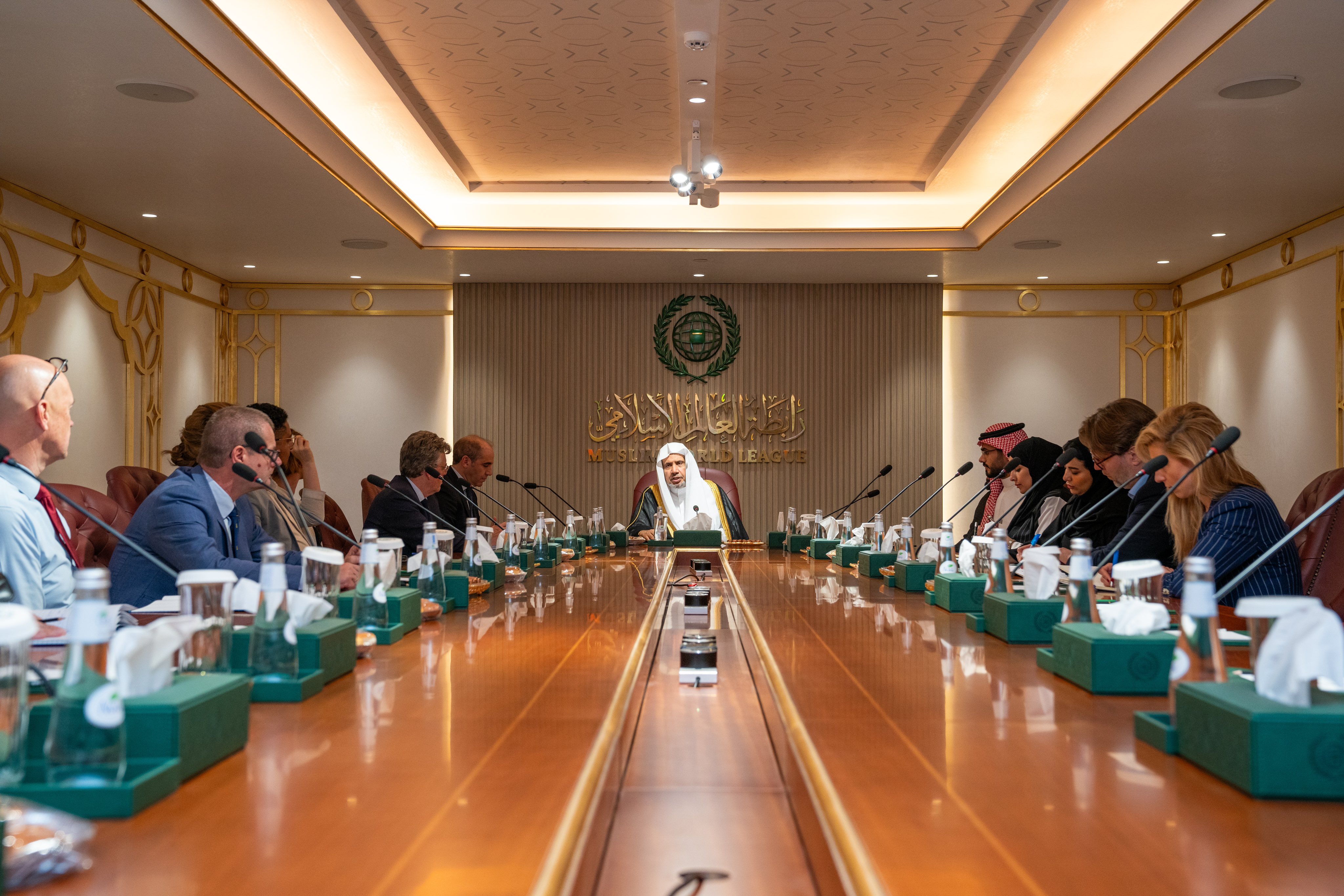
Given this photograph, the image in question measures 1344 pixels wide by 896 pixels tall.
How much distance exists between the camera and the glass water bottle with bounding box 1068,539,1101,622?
70.4 inches

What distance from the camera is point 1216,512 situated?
283cm

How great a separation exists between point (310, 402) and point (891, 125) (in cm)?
529

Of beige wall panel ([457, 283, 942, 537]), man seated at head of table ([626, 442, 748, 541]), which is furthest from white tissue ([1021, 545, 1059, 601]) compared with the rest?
beige wall panel ([457, 283, 942, 537])

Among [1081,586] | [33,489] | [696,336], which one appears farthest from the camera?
[696,336]

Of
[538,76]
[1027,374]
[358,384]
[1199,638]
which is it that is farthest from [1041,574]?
[358,384]

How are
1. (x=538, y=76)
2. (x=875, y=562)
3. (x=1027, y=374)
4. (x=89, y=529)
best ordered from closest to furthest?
(x=875, y=562), (x=89, y=529), (x=538, y=76), (x=1027, y=374)

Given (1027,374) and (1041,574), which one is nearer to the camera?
(1041,574)

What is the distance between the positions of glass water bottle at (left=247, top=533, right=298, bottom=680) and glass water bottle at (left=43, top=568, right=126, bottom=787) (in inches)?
19.4

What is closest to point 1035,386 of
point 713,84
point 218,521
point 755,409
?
point 755,409

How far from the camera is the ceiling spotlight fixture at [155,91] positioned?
3941 mm

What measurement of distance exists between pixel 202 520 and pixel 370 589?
1.19 meters

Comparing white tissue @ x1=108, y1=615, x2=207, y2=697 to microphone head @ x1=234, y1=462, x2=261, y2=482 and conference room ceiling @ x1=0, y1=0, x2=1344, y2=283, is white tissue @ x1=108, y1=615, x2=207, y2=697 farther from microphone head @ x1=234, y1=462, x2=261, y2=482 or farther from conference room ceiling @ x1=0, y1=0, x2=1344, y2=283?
conference room ceiling @ x1=0, y1=0, x2=1344, y2=283

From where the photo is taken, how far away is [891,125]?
219 inches

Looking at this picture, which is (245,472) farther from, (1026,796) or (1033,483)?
(1033,483)
